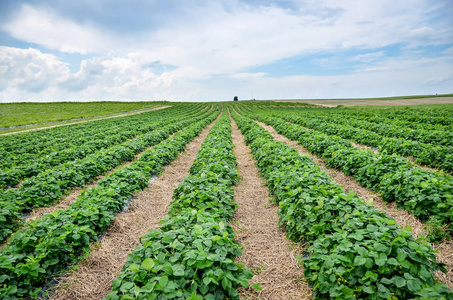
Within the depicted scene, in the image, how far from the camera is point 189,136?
1634 cm

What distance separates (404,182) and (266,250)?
4047mm

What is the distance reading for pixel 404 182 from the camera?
19.0 feet

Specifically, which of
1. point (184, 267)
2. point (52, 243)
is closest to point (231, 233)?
point (184, 267)

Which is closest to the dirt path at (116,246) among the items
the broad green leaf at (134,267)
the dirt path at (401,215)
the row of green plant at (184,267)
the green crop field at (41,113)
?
the row of green plant at (184,267)

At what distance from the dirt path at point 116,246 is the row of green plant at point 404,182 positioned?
607cm

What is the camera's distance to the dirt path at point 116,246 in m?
3.73

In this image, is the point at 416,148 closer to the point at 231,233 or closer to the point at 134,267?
the point at 231,233

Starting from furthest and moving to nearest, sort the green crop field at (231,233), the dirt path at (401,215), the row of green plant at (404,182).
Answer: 1. the row of green plant at (404,182)
2. the dirt path at (401,215)
3. the green crop field at (231,233)

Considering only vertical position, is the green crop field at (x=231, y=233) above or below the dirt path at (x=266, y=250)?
above

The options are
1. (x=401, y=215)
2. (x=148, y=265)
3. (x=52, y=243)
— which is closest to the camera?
(x=148, y=265)

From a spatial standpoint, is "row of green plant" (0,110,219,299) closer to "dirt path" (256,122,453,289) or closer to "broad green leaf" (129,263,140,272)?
"broad green leaf" (129,263,140,272)

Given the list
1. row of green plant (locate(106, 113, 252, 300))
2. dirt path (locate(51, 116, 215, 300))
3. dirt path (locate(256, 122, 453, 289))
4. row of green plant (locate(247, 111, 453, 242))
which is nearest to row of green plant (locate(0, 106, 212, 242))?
dirt path (locate(51, 116, 215, 300))

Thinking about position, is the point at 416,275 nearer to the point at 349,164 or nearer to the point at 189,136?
the point at 349,164

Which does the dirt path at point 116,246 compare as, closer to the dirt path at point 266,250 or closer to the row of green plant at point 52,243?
the row of green plant at point 52,243
